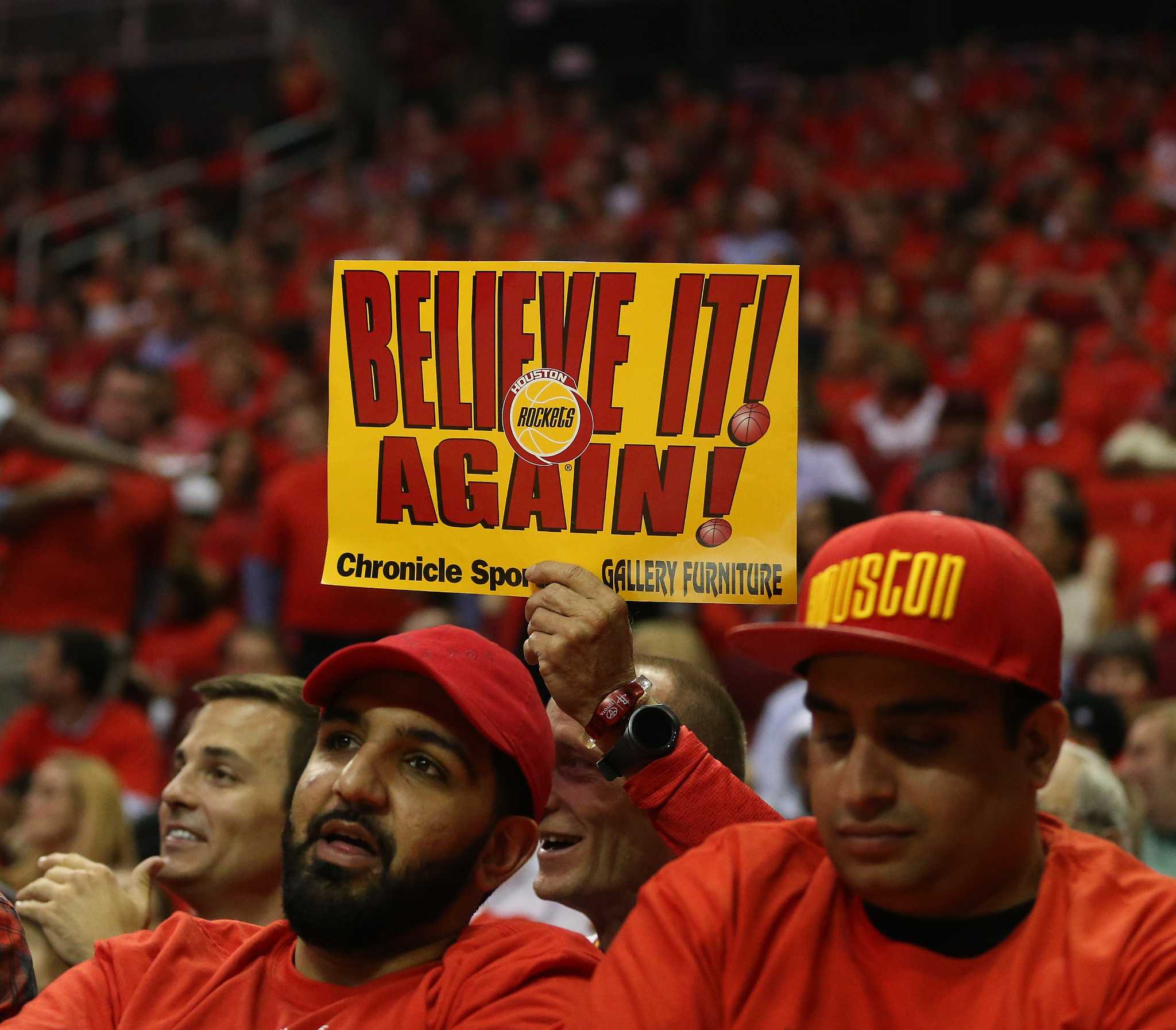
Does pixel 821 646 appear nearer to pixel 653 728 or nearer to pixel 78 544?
pixel 653 728

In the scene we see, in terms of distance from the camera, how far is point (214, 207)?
14680 millimetres

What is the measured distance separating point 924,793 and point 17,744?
487 cm

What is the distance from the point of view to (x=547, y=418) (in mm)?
2244

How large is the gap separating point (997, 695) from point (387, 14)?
15.6 meters

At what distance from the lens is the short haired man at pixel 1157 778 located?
378 cm

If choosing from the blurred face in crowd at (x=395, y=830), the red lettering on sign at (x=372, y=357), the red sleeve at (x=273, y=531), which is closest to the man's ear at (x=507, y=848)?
the blurred face in crowd at (x=395, y=830)

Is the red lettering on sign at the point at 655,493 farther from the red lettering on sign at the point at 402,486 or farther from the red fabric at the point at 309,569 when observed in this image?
the red fabric at the point at 309,569

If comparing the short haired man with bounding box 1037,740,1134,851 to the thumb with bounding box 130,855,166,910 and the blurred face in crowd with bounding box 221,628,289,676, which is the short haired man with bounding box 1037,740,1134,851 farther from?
the blurred face in crowd with bounding box 221,628,289,676

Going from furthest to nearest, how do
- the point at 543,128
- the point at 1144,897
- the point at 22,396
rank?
the point at 543,128 → the point at 22,396 → the point at 1144,897

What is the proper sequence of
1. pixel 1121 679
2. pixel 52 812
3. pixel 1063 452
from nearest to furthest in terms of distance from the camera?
pixel 52 812 < pixel 1121 679 < pixel 1063 452

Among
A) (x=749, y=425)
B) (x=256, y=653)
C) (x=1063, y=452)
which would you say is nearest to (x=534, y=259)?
(x=1063, y=452)

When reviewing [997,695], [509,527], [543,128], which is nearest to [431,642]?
[509,527]

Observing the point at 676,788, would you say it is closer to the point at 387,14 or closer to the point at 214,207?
the point at 214,207

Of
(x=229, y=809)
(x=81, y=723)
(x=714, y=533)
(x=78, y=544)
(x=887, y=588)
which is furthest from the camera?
(x=78, y=544)
